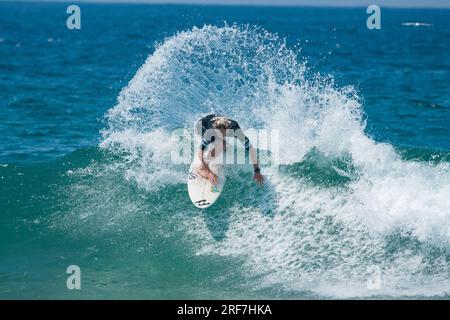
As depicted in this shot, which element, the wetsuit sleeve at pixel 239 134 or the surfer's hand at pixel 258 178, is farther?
the surfer's hand at pixel 258 178

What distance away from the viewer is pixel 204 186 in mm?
10039

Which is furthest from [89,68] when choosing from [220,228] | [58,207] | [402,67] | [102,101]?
[220,228]

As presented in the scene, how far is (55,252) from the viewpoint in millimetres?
9312

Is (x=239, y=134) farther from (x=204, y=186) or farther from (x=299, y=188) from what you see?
(x=299, y=188)

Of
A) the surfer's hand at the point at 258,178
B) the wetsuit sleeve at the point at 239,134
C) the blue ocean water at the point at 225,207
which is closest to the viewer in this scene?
the blue ocean water at the point at 225,207

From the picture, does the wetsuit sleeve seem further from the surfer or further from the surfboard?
the surfboard

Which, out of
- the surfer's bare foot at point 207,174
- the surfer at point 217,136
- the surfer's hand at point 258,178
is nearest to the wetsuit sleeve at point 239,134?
the surfer at point 217,136

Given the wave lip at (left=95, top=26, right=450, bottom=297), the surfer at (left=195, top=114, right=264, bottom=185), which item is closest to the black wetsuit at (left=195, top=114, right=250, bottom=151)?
the surfer at (left=195, top=114, right=264, bottom=185)

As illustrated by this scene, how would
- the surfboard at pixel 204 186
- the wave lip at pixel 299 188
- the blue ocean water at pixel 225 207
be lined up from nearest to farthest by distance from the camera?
the blue ocean water at pixel 225 207, the wave lip at pixel 299 188, the surfboard at pixel 204 186

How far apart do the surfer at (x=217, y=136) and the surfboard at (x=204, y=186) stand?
94mm

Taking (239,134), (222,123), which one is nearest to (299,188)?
(239,134)

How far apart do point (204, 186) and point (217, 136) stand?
0.94 m

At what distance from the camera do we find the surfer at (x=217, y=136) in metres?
9.49

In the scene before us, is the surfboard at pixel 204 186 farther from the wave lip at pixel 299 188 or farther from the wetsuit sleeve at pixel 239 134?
the wetsuit sleeve at pixel 239 134
